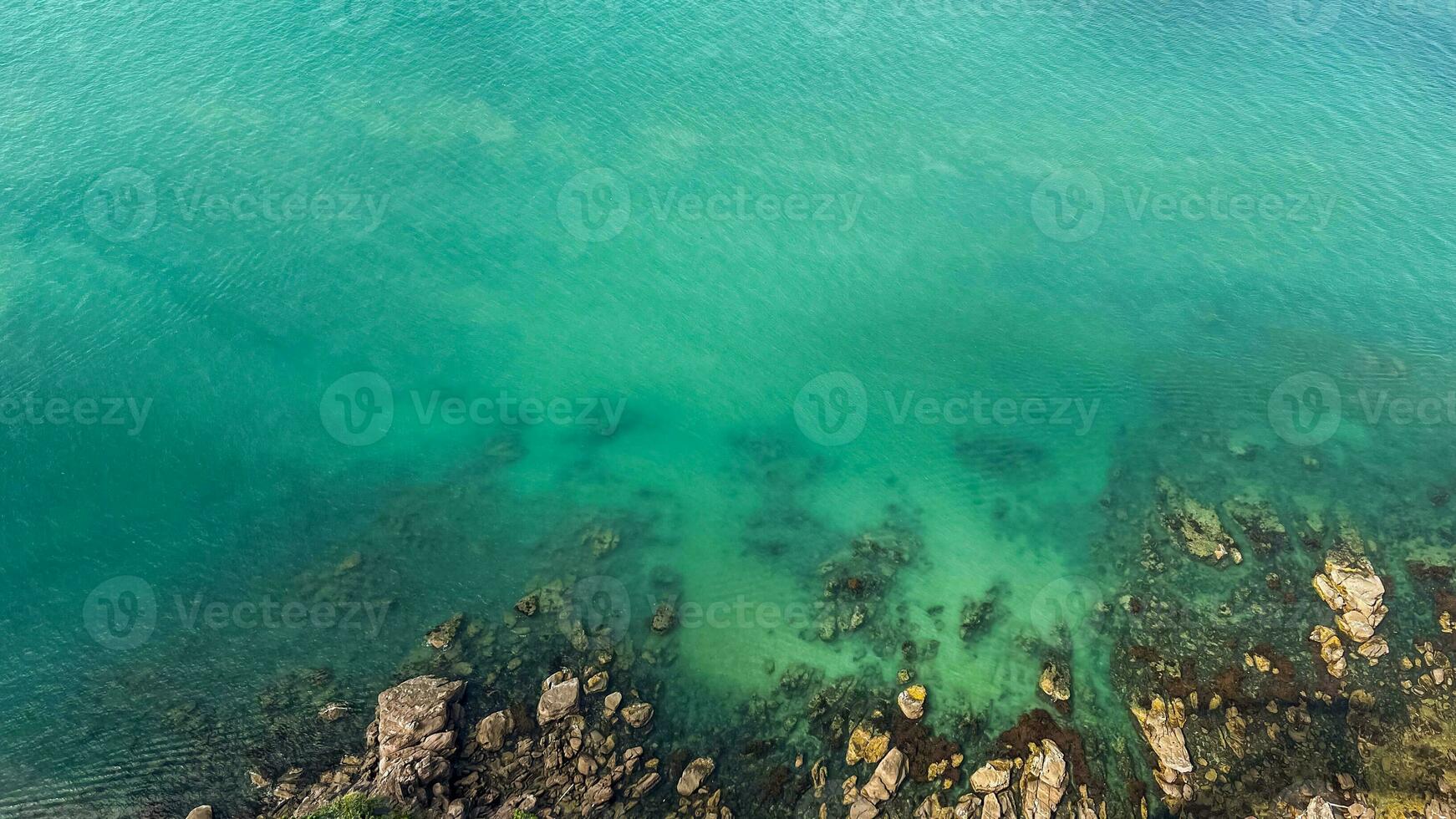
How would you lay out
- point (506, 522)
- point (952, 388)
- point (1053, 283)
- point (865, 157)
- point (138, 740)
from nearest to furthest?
point (138, 740)
point (506, 522)
point (952, 388)
point (1053, 283)
point (865, 157)

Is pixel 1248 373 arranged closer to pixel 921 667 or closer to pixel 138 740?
pixel 921 667

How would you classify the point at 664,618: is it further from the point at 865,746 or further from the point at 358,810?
the point at 358,810

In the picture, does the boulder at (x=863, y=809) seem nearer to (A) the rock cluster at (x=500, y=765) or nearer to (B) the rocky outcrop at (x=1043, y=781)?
(A) the rock cluster at (x=500, y=765)

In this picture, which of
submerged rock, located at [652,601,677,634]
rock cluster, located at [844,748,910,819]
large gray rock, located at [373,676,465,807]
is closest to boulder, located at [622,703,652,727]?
submerged rock, located at [652,601,677,634]

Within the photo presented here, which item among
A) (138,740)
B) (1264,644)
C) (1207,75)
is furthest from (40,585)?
(1207,75)

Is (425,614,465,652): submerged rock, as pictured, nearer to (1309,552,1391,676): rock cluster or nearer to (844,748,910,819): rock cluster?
(844,748,910,819): rock cluster

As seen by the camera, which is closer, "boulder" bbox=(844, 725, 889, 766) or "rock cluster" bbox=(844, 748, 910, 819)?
A: "rock cluster" bbox=(844, 748, 910, 819)
